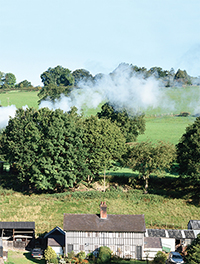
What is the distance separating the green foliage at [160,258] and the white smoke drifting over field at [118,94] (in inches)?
1703

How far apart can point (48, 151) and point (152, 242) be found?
25765 mm

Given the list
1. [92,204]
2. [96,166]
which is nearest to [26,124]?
[96,166]

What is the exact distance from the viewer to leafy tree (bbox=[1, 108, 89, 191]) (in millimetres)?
63500

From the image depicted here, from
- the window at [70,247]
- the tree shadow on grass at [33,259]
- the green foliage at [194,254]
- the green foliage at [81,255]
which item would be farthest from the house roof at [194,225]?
the tree shadow on grass at [33,259]

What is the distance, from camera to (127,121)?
92.6 m

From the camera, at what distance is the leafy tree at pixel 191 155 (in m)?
61.4

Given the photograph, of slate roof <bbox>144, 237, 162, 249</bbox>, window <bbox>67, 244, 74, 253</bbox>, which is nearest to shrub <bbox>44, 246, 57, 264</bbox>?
window <bbox>67, 244, 74, 253</bbox>

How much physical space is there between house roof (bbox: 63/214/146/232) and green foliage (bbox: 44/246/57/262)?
257cm

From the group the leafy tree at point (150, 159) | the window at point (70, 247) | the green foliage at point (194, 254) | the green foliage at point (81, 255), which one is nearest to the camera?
the green foliage at point (194, 254)

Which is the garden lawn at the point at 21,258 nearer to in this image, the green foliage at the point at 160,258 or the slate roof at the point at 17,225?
the slate roof at the point at 17,225

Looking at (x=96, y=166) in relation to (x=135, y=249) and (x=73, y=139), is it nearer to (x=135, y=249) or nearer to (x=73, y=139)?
(x=73, y=139)

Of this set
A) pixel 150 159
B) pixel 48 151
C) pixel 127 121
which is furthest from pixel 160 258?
pixel 127 121

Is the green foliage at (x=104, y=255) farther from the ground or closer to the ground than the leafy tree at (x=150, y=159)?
closer to the ground

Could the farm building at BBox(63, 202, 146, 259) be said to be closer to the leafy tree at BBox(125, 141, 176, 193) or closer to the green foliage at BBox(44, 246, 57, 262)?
the green foliage at BBox(44, 246, 57, 262)
